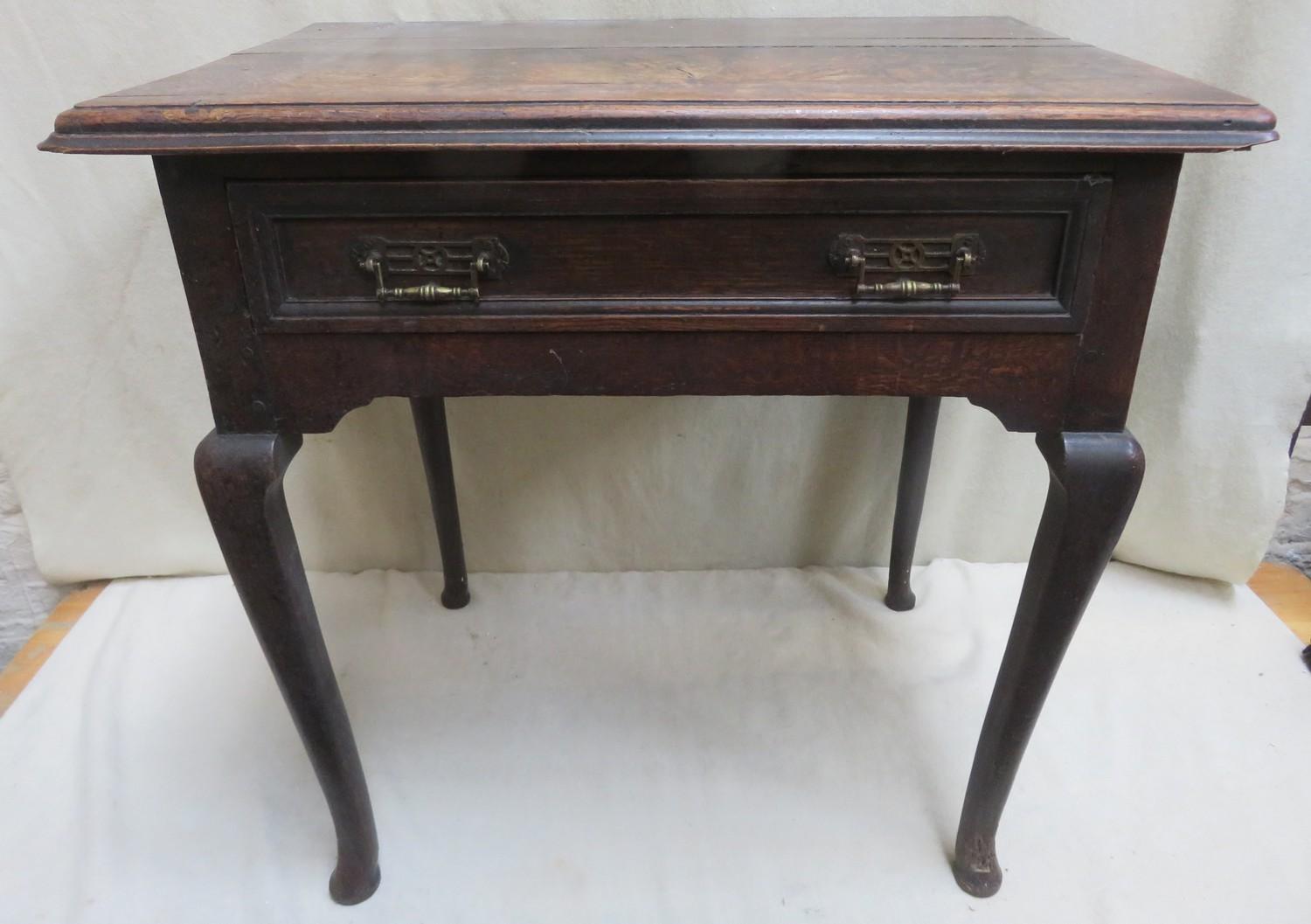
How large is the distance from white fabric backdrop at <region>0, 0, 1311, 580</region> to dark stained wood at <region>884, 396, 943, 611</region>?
13cm

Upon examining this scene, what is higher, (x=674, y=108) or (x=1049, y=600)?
(x=674, y=108)

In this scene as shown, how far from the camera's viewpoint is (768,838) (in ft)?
3.57

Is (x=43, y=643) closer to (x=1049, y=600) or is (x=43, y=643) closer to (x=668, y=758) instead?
(x=668, y=758)

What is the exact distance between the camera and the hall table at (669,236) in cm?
65

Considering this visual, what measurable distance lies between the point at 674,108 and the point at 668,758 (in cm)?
84

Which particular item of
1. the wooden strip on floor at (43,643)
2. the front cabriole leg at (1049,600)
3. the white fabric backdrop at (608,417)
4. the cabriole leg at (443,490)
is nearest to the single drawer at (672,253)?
the front cabriole leg at (1049,600)

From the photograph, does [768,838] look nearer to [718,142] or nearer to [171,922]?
[171,922]

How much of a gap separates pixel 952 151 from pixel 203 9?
994 millimetres

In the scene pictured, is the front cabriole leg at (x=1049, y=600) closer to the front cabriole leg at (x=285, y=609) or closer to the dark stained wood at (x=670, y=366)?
the dark stained wood at (x=670, y=366)

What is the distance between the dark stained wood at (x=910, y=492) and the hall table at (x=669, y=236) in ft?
1.46

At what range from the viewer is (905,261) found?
0.72 metres

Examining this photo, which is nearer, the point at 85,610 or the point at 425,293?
the point at 425,293

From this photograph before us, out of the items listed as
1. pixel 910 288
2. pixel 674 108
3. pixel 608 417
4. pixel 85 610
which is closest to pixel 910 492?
pixel 608 417

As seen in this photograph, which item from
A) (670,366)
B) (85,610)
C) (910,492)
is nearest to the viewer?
(670,366)
